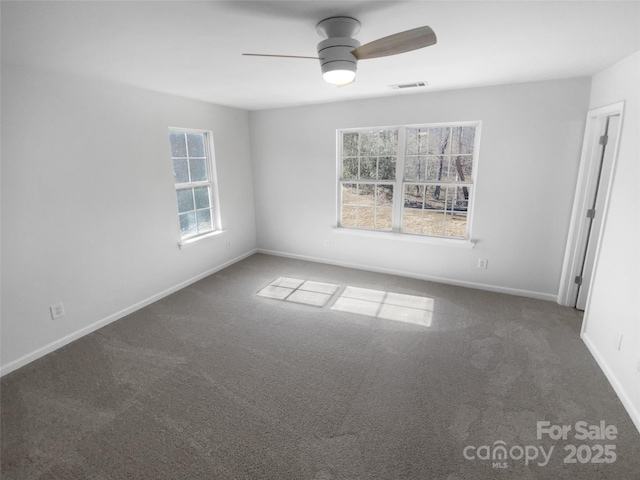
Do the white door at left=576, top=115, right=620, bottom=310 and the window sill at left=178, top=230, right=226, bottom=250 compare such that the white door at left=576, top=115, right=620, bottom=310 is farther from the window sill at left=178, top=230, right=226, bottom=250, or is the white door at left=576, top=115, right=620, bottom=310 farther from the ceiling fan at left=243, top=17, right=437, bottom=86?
the window sill at left=178, top=230, right=226, bottom=250

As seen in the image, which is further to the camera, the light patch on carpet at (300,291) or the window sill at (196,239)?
the window sill at (196,239)

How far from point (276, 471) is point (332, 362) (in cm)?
102

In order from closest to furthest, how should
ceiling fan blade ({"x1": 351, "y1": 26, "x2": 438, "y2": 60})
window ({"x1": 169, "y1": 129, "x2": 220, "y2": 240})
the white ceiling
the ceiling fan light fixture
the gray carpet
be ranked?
1. ceiling fan blade ({"x1": 351, "y1": 26, "x2": 438, "y2": 60})
2. the white ceiling
3. the gray carpet
4. the ceiling fan light fixture
5. window ({"x1": 169, "y1": 129, "x2": 220, "y2": 240})

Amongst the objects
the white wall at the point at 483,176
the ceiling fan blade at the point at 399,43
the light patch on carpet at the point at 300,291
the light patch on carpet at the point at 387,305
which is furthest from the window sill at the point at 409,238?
the ceiling fan blade at the point at 399,43

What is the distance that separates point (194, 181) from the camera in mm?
4328

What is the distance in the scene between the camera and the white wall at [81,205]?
2.52 meters

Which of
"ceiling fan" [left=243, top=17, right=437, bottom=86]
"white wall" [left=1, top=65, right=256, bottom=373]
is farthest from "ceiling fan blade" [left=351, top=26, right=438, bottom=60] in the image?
"white wall" [left=1, top=65, right=256, bottom=373]

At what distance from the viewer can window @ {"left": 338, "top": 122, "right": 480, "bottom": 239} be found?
12.9 ft

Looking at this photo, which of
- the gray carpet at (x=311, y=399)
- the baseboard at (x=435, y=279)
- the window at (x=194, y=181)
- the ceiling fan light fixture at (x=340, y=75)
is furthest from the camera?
the window at (x=194, y=181)

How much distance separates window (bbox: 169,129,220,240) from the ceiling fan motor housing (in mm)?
2710

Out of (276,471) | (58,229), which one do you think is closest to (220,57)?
(58,229)

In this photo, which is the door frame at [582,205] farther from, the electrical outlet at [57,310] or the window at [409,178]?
the electrical outlet at [57,310]

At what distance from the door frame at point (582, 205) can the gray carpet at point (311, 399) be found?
0.27 meters

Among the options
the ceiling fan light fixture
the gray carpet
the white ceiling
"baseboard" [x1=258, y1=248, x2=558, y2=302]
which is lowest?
the gray carpet
